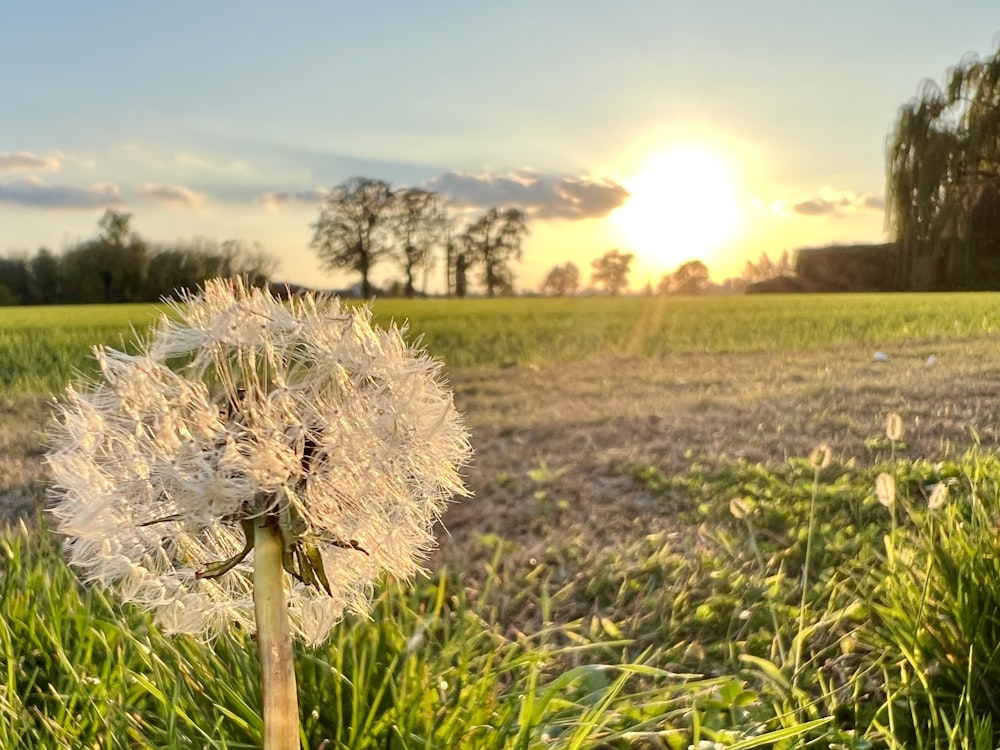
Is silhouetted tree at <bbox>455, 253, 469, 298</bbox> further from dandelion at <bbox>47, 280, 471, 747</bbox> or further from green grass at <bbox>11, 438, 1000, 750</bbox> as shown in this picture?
dandelion at <bbox>47, 280, 471, 747</bbox>

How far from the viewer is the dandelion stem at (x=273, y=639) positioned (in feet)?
1.70

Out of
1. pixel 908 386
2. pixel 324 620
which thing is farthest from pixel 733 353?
pixel 324 620

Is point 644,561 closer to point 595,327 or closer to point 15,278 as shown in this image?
point 595,327

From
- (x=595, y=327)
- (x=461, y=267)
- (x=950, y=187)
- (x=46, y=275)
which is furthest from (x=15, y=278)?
(x=950, y=187)

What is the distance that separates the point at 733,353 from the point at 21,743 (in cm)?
197

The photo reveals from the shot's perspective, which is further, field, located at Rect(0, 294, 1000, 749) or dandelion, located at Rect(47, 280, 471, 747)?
field, located at Rect(0, 294, 1000, 749)

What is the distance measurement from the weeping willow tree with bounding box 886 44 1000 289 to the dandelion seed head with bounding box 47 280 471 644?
2492 mm

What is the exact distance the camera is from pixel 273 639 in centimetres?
53

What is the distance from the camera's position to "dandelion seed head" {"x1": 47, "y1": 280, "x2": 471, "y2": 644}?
1.71 ft

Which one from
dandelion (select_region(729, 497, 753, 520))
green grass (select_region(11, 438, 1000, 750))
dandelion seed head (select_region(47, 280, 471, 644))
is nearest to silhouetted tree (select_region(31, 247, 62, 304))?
green grass (select_region(11, 438, 1000, 750))

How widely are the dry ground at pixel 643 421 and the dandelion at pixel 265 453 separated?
3.41 feet

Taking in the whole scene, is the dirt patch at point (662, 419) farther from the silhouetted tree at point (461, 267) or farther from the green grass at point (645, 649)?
the silhouetted tree at point (461, 267)

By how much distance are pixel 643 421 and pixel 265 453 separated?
5.41 ft

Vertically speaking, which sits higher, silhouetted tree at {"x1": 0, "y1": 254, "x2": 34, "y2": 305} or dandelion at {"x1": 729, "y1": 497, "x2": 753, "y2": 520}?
silhouetted tree at {"x1": 0, "y1": 254, "x2": 34, "y2": 305}
